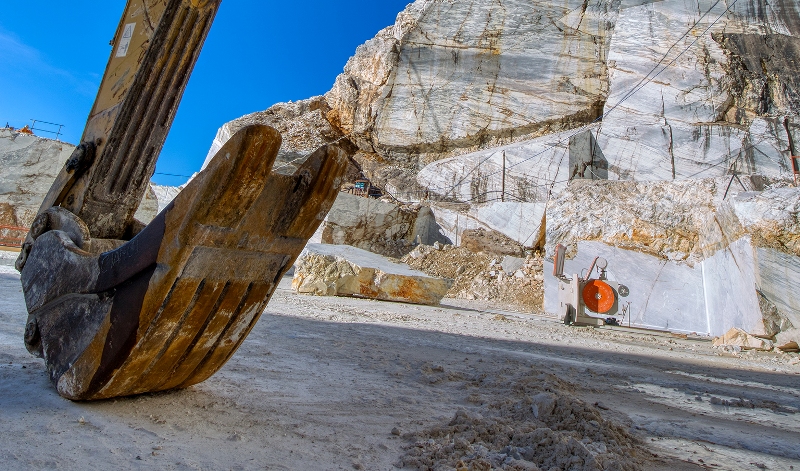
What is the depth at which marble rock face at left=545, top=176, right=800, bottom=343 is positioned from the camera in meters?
6.08

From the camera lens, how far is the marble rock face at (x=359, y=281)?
7.98 m

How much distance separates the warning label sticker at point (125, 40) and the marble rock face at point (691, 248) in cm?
684

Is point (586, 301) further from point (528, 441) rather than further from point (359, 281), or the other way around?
point (528, 441)

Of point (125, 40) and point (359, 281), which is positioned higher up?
point (125, 40)

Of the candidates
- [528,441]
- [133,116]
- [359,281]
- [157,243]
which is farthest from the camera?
[359,281]

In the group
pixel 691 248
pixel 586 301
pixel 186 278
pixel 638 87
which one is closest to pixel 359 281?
pixel 586 301

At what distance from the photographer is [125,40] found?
2049 millimetres

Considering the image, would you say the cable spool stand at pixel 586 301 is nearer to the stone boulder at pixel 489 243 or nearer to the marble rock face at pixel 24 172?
the stone boulder at pixel 489 243

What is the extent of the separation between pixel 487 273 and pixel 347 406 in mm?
10711

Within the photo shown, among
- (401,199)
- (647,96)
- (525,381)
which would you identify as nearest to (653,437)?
(525,381)

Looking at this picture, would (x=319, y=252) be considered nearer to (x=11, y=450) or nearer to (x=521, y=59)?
(x=11, y=450)

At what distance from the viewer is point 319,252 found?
819 centimetres

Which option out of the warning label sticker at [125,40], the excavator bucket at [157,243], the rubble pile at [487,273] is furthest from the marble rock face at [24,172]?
the excavator bucket at [157,243]

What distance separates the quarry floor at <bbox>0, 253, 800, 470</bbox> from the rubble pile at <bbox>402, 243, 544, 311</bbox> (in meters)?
7.16
